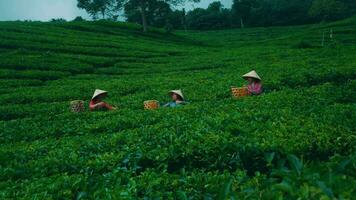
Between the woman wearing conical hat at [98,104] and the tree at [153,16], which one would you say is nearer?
the woman wearing conical hat at [98,104]

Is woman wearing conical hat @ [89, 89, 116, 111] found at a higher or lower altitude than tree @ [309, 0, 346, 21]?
lower

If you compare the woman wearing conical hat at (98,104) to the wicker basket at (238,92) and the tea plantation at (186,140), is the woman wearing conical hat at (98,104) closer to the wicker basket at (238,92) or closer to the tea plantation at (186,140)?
the tea plantation at (186,140)

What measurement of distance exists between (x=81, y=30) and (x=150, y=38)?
8302 millimetres

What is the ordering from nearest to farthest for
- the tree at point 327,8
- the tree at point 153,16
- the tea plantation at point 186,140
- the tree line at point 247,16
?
1. the tea plantation at point 186,140
2. the tree at point 153,16
3. the tree at point 327,8
4. the tree line at point 247,16

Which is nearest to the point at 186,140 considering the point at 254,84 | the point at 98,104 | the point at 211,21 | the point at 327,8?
the point at 98,104

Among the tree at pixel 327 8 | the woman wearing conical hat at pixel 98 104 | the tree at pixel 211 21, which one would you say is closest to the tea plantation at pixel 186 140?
the woman wearing conical hat at pixel 98 104

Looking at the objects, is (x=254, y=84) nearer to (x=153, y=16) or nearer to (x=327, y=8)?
(x=327, y=8)

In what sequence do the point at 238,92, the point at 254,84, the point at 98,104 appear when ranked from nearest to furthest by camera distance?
the point at 98,104 → the point at 238,92 → the point at 254,84

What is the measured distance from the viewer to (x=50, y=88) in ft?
80.4

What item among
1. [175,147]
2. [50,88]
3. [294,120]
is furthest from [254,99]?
[50,88]

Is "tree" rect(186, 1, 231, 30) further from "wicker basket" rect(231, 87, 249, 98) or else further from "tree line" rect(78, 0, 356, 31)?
"wicker basket" rect(231, 87, 249, 98)

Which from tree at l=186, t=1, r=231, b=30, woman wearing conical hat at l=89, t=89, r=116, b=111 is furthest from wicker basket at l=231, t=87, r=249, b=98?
tree at l=186, t=1, r=231, b=30

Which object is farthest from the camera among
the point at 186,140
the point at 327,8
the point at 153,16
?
the point at 153,16

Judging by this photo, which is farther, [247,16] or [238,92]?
[247,16]
